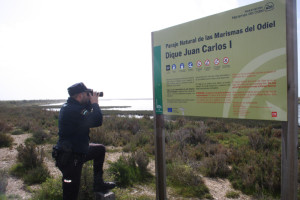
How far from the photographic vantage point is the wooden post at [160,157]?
11.5 feet

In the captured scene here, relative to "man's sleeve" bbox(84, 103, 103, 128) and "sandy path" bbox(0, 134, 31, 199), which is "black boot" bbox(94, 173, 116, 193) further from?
"sandy path" bbox(0, 134, 31, 199)

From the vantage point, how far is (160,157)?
3.57m

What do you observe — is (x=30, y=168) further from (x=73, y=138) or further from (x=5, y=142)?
(x=5, y=142)

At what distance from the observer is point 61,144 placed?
296 centimetres

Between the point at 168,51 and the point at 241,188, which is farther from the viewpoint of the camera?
the point at 241,188

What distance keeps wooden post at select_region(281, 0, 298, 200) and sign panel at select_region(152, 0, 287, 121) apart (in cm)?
5

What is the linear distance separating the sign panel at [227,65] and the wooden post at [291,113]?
0.16 feet

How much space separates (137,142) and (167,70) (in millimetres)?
6317

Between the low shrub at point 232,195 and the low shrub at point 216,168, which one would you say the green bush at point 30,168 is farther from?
the low shrub at point 232,195

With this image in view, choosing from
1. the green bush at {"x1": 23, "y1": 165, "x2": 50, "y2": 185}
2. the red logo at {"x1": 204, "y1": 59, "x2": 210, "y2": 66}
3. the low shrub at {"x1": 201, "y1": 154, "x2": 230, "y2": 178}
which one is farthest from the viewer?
the low shrub at {"x1": 201, "y1": 154, "x2": 230, "y2": 178}

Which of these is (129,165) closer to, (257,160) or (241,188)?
(241,188)

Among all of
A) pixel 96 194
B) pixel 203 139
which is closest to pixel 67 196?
pixel 96 194

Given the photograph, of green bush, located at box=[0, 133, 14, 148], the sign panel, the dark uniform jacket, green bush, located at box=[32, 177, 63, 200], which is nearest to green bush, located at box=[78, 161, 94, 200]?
green bush, located at box=[32, 177, 63, 200]

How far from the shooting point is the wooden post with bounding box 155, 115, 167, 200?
11.5 feet
